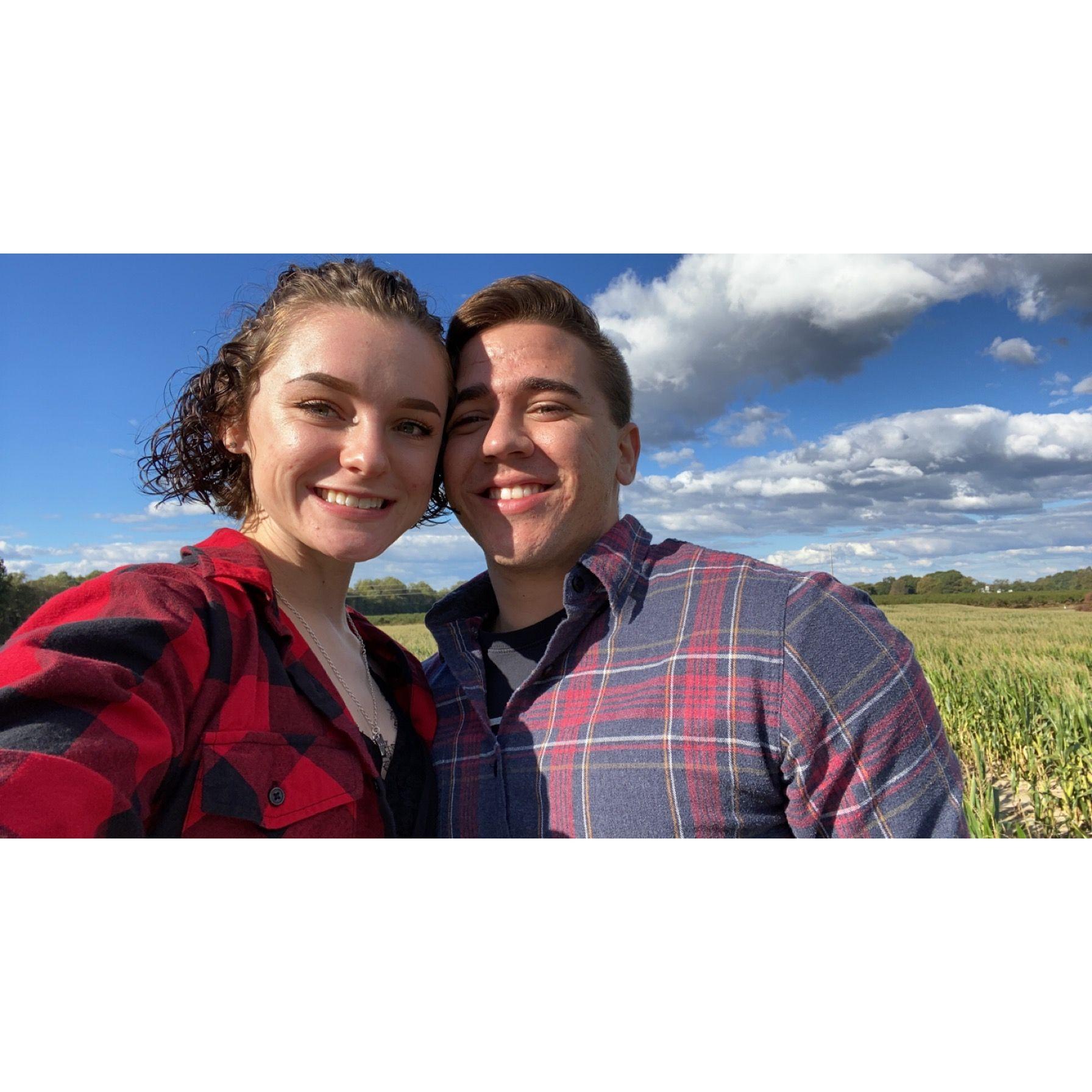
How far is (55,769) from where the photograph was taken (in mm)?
873

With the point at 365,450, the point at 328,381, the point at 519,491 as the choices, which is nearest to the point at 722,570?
the point at 519,491

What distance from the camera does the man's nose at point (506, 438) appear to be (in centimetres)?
178

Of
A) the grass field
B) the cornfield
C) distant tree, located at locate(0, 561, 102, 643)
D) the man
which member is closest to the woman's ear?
the man

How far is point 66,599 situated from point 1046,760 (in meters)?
5.95

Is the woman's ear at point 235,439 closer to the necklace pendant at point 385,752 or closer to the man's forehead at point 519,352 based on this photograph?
the man's forehead at point 519,352

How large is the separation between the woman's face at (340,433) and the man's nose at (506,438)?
0.21 metres

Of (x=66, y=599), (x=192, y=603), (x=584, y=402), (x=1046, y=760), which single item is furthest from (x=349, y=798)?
(x=1046, y=760)

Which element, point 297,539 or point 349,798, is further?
point 297,539

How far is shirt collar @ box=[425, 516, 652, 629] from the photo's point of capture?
5.37 feet

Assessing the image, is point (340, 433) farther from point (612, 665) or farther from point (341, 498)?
point (612, 665)

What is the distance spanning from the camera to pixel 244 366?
1604mm

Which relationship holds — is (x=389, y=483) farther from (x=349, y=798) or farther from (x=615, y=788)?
(x=615, y=788)

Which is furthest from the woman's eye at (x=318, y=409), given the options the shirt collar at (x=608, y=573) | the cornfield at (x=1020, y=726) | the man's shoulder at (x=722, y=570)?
the cornfield at (x=1020, y=726)

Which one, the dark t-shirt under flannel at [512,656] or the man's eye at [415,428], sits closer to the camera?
the man's eye at [415,428]
